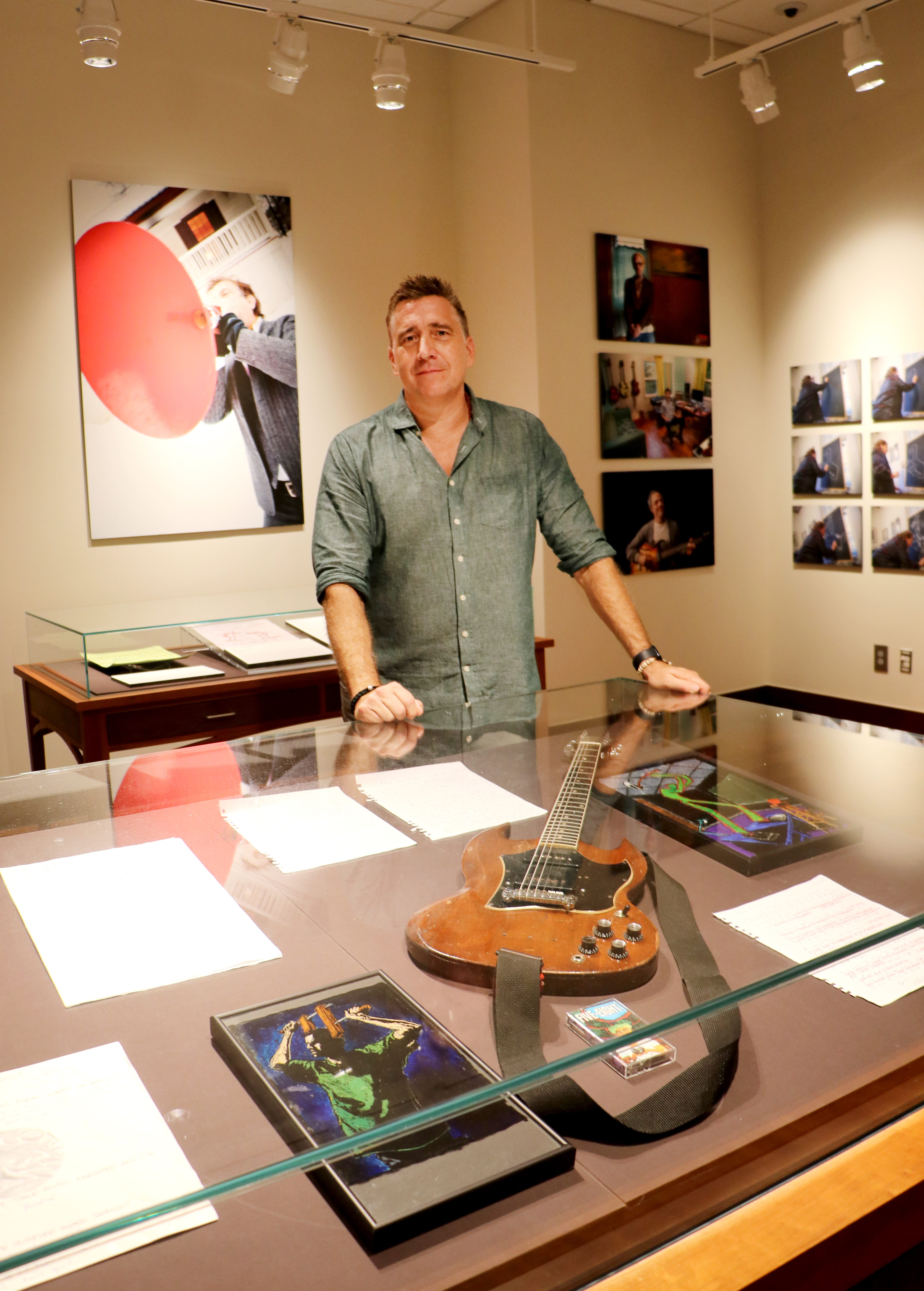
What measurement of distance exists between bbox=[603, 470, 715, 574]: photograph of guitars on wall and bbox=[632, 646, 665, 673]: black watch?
2.81 meters

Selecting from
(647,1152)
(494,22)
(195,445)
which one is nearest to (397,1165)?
(647,1152)

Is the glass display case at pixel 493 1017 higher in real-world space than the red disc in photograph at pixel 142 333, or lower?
lower

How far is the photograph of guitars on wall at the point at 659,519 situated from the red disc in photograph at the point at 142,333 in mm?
1874

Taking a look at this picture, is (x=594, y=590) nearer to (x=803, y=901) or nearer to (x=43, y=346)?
(x=803, y=901)

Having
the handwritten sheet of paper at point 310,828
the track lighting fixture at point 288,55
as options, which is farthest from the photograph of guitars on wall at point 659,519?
the handwritten sheet of paper at point 310,828

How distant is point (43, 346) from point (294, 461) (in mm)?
1078

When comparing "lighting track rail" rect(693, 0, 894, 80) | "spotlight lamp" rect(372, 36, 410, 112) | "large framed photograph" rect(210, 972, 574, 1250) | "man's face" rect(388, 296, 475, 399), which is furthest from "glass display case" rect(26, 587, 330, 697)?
"lighting track rail" rect(693, 0, 894, 80)

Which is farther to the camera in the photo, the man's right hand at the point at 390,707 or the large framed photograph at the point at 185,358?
the large framed photograph at the point at 185,358

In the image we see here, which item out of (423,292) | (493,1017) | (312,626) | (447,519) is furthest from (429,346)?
(493,1017)

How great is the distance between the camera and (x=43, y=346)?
3965 millimetres

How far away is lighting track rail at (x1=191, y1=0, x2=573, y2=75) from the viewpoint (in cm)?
324

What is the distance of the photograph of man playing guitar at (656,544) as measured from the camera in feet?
16.4

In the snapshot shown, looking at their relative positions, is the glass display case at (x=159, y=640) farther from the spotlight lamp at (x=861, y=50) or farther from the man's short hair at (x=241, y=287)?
the spotlight lamp at (x=861, y=50)

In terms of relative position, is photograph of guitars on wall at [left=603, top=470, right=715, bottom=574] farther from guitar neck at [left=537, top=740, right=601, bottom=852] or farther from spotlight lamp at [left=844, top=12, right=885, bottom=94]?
guitar neck at [left=537, top=740, right=601, bottom=852]
